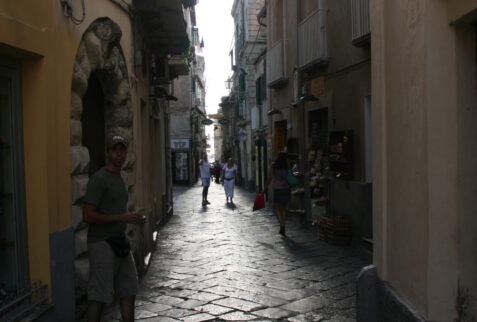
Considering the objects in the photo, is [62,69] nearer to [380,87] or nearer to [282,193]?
[380,87]

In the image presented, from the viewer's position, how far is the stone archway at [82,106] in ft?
15.3

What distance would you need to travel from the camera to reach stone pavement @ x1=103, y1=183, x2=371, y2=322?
498 centimetres

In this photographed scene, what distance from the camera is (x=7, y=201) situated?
13.1ft

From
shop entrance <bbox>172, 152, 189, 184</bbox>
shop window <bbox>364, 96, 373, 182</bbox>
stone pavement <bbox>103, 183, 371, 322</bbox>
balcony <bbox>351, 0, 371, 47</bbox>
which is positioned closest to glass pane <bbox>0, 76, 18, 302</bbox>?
stone pavement <bbox>103, 183, 371, 322</bbox>

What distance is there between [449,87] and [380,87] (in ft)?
3.90

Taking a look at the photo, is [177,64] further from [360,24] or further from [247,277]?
[247,277]

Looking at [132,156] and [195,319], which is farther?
[132,156]

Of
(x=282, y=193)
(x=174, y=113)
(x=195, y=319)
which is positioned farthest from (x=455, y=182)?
(x=174, y=113)

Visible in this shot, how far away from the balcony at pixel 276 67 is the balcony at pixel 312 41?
6.36 feet

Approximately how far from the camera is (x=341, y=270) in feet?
22.1

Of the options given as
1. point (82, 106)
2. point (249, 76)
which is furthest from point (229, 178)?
point (82, 106)

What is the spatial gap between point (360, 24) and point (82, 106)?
4645mm

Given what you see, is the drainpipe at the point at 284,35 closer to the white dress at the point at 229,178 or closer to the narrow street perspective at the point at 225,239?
the narrow street perspective at the point at 225,239

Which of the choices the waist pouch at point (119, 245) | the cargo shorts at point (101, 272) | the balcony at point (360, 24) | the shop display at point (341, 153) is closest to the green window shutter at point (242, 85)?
the shop display at point (341, 153)
